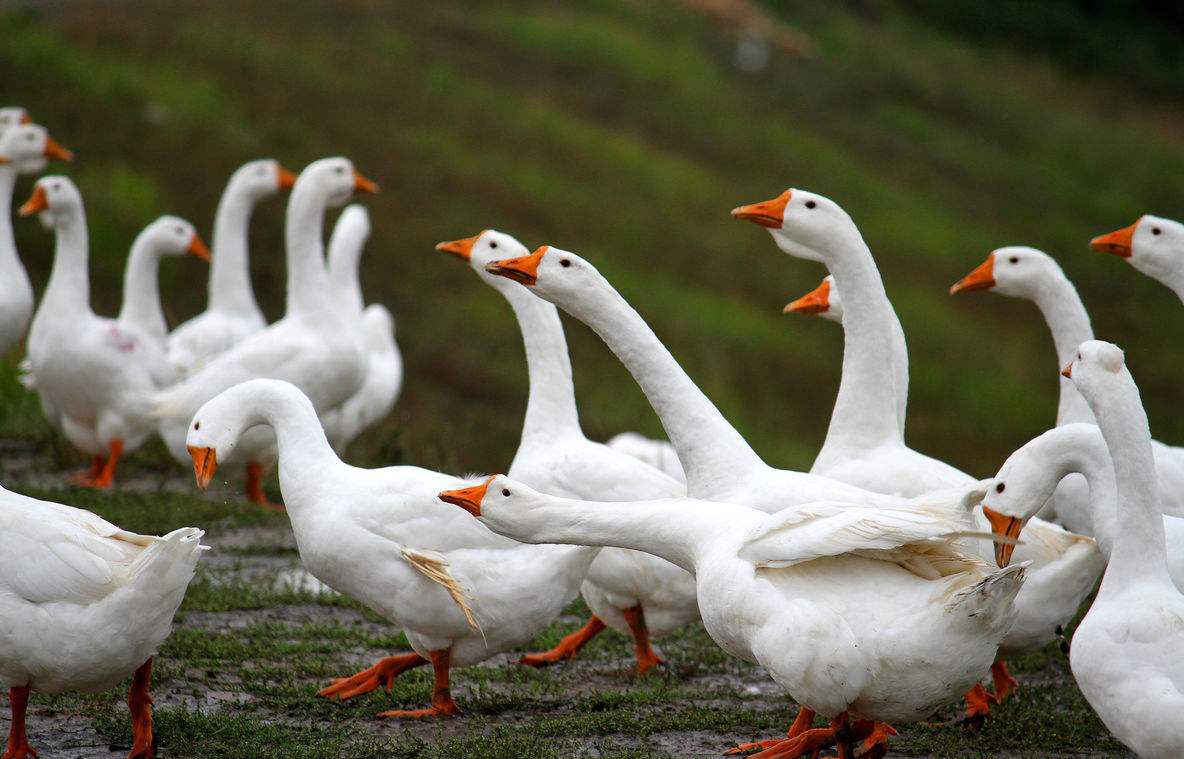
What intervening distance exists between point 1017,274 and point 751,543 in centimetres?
377

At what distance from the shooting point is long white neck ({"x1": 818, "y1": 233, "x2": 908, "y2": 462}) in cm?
763

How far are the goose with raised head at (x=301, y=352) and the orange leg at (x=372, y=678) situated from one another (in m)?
3.76

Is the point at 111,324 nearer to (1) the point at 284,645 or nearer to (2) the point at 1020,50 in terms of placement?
(1) the point at 284,645

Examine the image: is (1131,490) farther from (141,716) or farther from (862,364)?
(141,716)

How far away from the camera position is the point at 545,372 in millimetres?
8227

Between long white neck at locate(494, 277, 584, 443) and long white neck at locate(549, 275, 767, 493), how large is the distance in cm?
110

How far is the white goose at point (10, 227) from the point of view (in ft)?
38.1

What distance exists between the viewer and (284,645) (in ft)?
25.6

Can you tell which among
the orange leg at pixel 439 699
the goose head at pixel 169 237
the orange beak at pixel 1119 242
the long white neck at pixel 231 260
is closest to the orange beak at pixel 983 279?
the orange beak at pixel 1119 242

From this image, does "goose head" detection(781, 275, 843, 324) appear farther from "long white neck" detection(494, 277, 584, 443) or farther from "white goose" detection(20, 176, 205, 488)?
"white goose" detection(20, 176, 205, 488)

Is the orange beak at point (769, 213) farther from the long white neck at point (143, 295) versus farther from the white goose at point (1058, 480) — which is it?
the long white neck at point (143, 295)

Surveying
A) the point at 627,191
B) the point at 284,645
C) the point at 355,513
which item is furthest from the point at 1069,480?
the point at 627,191

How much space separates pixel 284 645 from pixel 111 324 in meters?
4.71

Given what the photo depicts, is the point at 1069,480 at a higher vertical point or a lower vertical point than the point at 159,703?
higher
